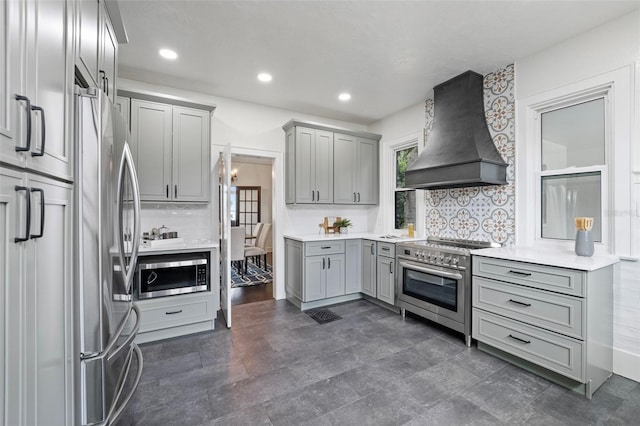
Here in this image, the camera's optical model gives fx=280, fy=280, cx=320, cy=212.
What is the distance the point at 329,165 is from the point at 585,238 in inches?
117

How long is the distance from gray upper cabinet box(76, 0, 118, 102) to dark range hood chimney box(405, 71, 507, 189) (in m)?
3.02

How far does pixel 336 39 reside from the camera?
2.55 m

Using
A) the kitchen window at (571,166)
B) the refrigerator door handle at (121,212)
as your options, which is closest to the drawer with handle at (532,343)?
the kitchen window at (571,166)

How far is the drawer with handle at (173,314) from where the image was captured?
2783 mm

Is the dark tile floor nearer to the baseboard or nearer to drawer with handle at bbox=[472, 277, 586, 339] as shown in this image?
the baseboard

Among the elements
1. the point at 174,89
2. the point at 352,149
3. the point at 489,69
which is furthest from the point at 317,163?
the point at 489,69

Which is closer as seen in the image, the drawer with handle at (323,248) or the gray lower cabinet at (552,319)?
the gray lower cabinet at (552,319)

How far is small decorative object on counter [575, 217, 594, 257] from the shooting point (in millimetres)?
2291

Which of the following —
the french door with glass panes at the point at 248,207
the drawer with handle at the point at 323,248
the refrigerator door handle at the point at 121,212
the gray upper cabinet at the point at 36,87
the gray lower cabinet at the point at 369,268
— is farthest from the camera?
the french door with glass panes at the point at 248,207

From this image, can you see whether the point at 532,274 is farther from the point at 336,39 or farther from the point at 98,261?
the point at 98,261

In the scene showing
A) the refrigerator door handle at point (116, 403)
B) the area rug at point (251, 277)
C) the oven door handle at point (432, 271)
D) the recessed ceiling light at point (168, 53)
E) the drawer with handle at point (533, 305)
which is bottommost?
the area rug at point (251, 277)

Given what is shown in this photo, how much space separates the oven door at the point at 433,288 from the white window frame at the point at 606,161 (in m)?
0.82

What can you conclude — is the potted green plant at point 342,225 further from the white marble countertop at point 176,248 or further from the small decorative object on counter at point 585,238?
Result: the small decorative object on counter at point 585,238

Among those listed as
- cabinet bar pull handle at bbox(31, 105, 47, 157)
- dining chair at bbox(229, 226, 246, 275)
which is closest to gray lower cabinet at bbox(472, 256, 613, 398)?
cabinet bar pull handle at bbox(31, 105, 47, 157)
